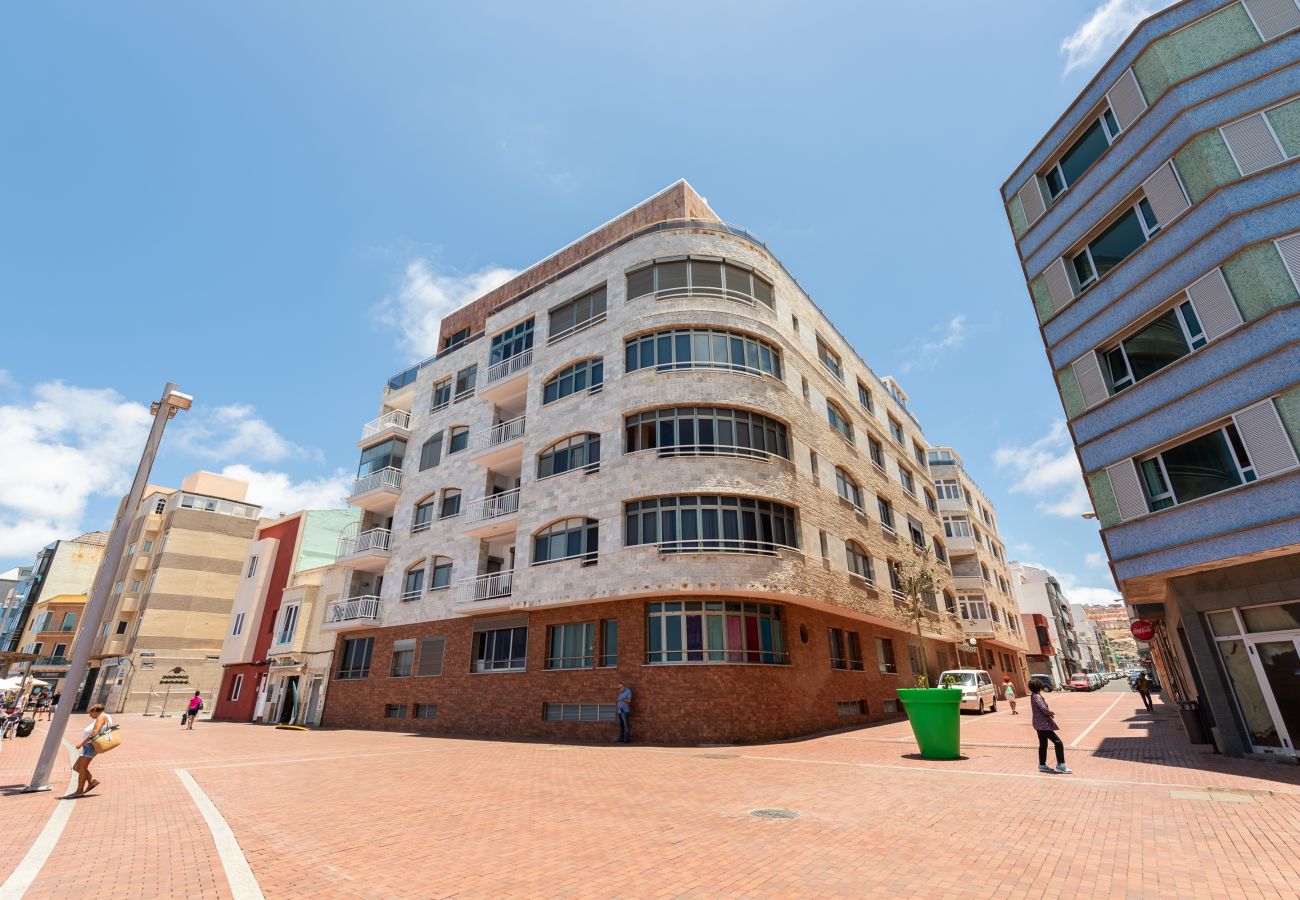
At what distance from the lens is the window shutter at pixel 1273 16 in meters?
13.8

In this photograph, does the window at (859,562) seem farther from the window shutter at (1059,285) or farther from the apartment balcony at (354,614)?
the apartment balcony at (354,614)

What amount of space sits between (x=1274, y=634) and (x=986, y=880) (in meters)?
11.5

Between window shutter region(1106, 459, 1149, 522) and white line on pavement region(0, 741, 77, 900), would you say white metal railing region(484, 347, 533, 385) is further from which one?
window shutter region(1106, 459, 1149, 522)

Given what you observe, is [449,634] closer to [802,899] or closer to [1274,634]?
[802,899]

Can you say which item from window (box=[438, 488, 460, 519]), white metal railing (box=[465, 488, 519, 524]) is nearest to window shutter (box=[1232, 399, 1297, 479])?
white metal railing (box=[465, 488, 519, 524])

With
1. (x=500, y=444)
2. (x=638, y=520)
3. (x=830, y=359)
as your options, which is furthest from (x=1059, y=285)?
(x=500, y=444)

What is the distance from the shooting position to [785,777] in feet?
37.1

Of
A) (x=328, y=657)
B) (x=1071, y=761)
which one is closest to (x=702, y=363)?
(x=1071, y=761)

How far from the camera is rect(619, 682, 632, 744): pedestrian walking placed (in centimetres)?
1795

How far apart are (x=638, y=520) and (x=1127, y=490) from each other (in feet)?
43.4

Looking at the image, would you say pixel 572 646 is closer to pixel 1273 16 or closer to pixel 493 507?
pixel 493 507

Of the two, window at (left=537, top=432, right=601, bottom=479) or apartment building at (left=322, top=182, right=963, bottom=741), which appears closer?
apartment building at (left=322, top=182, right=963, bottom=741)

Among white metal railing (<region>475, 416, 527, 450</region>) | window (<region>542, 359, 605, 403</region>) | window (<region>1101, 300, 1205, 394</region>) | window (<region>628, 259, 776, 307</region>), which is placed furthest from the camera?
white metal railing (<region>475, 416, 527, 450</region>)

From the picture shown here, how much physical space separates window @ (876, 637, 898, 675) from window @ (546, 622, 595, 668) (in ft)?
46.2
